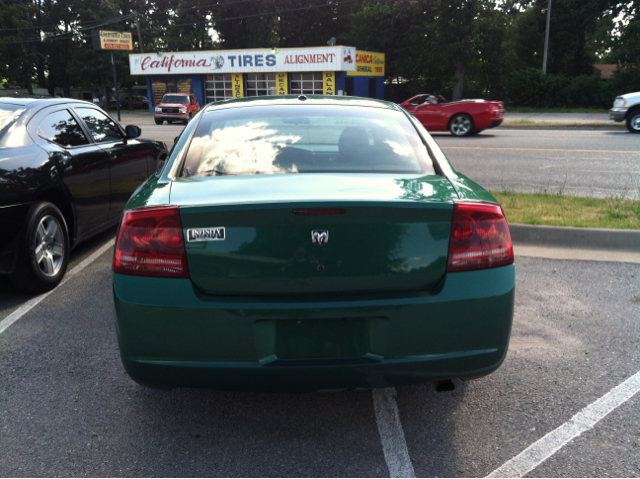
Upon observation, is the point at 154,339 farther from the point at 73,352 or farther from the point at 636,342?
the point at 636,342

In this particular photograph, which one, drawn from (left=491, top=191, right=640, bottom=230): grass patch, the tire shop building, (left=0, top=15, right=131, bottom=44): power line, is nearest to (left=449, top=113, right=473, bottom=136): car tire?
(left=491, top=191, right=640, bottom=230): grass patch

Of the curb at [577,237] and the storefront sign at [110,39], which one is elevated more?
the storefront sign at [110,39]

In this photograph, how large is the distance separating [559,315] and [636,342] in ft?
1.97

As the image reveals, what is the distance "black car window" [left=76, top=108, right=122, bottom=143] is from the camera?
20.5 feet

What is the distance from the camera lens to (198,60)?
4453 centimetres

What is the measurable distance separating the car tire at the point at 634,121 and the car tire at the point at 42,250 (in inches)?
760

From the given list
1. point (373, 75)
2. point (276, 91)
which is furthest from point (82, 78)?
point (373, 75)

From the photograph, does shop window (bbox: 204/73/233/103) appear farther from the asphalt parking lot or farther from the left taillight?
the left taillight

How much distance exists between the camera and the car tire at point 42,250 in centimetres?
465

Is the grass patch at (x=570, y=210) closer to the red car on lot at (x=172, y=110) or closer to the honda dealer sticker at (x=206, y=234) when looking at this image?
the honda dealer sticker at (x=206, y=234)

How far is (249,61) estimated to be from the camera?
4297 cm

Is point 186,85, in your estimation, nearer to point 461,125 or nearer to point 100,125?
point 461,125

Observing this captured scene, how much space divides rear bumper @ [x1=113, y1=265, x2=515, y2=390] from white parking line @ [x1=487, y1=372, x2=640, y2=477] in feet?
1.63

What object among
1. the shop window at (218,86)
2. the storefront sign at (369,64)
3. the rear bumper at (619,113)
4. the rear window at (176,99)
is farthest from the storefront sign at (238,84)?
the rear bumper at (619,113)
